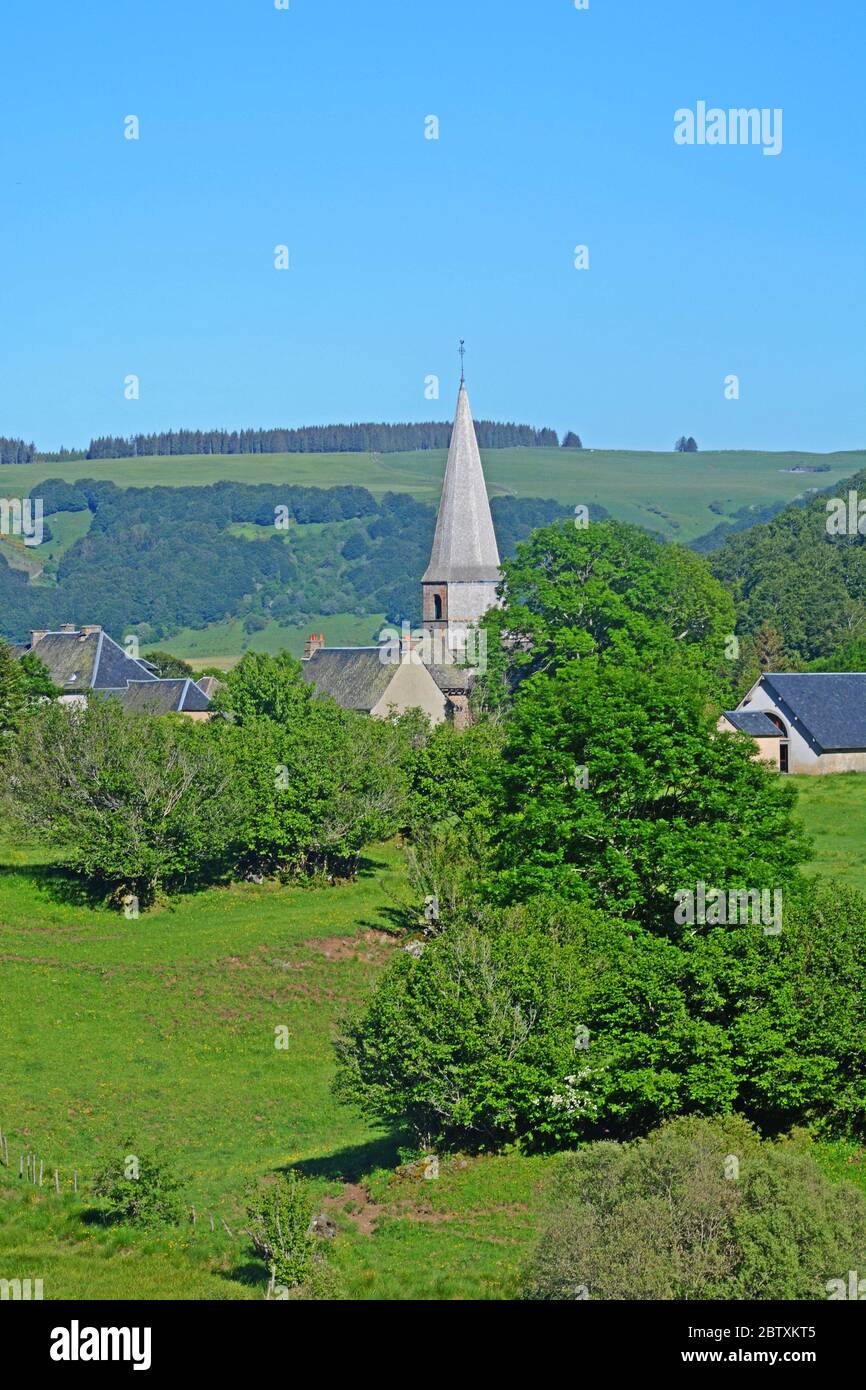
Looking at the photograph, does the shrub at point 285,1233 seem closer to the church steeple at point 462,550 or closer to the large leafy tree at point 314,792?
the large leafy tree at point 314,792

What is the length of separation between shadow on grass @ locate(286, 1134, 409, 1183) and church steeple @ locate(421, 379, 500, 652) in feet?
185

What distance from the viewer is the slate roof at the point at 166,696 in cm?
8050

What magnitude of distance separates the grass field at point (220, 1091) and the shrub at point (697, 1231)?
1.84m

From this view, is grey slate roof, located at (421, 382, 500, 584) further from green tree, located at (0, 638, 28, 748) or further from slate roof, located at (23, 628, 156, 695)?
green tree, located at (0, 638, 28, 748)

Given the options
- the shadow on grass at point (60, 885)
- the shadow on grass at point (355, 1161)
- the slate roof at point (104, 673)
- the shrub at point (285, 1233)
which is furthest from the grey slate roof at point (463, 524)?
the shrub at point (285, 1233)

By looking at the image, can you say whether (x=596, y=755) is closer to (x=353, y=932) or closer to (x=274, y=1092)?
(x=274, y=1092)

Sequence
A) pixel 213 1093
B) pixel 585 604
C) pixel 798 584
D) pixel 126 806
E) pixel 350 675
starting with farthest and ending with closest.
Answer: pixel 798 584, pixel 350 675, pixel 585 604, pixel 126 806, pixel 213 1093

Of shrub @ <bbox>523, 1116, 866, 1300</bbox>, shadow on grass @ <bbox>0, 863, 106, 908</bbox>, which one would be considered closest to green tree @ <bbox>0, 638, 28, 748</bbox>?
shadow on grass @ <bbox>0, 863, 106, 908</bbox>

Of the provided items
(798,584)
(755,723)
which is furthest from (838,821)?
(798,584)

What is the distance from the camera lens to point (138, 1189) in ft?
88.1

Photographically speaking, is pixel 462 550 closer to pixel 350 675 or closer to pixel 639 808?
pixel 350 675

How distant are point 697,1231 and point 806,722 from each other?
4959 cm

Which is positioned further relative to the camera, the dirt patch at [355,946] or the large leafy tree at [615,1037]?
the dirt patch at [355,946]

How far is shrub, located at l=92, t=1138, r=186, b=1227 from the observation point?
26.7 metres
